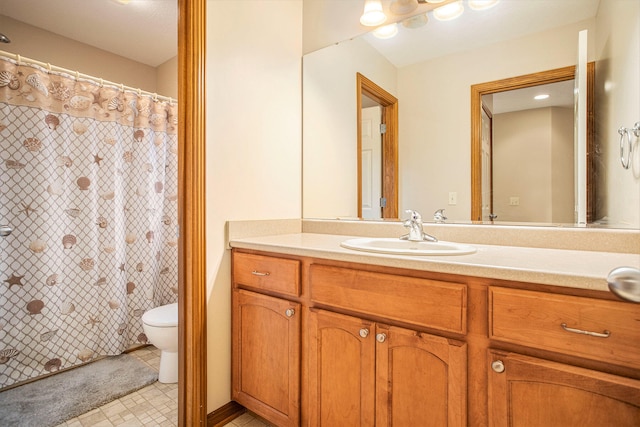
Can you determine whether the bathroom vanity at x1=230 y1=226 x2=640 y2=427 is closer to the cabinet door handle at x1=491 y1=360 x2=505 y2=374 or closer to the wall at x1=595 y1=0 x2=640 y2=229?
the cabinet door handle at x1=491 y1=360 x2=505 y2=374

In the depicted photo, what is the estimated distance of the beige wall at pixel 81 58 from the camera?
2.48 m

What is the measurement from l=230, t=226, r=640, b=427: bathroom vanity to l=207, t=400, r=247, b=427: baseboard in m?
0.13

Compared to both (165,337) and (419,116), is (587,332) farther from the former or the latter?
(165,337)

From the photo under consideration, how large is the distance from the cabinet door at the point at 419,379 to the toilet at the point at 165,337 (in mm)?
1260

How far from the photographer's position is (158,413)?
1.60 metres

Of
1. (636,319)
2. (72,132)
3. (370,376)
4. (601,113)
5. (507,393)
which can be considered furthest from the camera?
(72,132)

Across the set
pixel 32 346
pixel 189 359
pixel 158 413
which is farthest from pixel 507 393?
pixel 32 346

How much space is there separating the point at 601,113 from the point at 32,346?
10.2ft

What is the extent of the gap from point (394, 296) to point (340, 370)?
1.21 feet

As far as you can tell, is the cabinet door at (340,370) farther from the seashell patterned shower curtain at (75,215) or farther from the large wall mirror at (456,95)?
the seashell patterned shower curtain at (75,215)

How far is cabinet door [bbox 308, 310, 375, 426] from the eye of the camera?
3.59ft

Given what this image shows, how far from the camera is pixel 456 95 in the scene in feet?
5.16

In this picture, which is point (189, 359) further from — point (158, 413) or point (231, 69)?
point (231, 69)

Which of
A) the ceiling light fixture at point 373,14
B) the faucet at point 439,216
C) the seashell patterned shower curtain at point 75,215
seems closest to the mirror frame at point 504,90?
the faucet at point 439,216
